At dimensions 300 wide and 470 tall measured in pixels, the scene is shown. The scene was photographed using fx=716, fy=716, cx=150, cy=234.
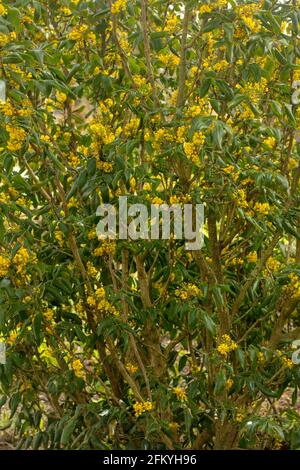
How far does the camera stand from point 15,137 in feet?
7.61

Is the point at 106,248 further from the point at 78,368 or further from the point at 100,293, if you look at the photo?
the point at 78,368

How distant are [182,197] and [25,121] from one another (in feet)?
2.04

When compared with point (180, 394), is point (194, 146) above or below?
above

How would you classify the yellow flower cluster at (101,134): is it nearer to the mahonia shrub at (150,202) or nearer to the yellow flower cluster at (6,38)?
the mahonia shrub at (150,202)

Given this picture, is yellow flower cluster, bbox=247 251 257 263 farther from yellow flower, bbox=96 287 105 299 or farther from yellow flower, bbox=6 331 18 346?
yellow flower, bbox=6 331 18 346

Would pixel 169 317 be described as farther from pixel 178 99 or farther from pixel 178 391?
pixel 178 99

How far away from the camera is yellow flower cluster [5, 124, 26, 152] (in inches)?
91.0

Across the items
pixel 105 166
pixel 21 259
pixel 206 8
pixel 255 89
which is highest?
pixel 206 8

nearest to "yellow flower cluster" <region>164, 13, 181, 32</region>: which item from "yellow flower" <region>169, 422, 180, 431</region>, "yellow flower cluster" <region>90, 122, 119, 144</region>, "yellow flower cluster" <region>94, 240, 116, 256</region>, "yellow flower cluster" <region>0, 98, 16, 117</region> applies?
"yellow flower cluster" <region>90, 122, 119, 144</region>

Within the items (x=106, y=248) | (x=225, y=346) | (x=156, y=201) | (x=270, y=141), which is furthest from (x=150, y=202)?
(x=225, y=346)

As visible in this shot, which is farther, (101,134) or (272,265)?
(272,265)

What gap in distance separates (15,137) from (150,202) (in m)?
0.55

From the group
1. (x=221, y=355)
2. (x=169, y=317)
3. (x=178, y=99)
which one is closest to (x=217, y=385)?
(x=221, y=355)

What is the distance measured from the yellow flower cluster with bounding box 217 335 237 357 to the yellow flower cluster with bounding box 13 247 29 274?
0.77 m
